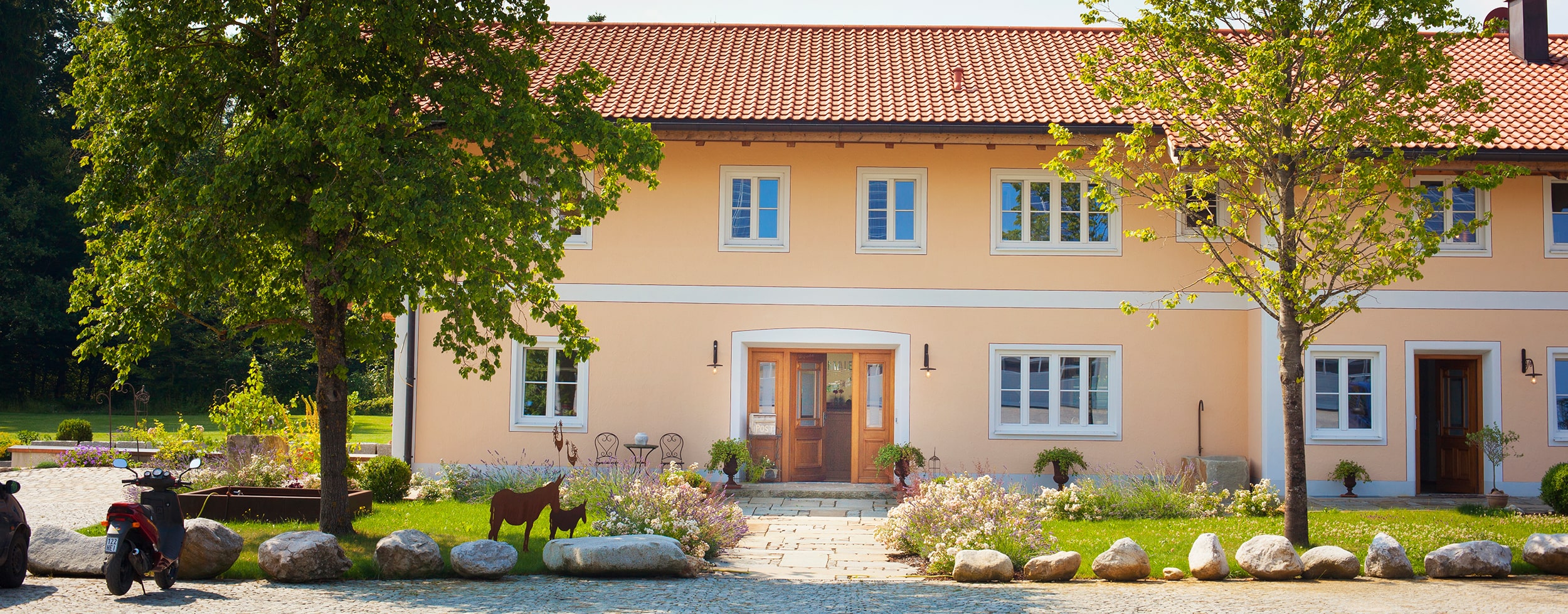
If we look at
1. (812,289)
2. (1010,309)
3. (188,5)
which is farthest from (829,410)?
(188,5)

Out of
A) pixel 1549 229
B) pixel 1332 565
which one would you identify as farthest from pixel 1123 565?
pixel 1549 229

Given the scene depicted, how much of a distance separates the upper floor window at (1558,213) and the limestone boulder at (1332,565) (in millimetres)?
8768

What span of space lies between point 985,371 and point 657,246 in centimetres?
479

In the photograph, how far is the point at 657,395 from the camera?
48.6 ft

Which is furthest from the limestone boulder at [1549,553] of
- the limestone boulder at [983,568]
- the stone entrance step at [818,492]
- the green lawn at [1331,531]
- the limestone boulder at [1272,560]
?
the stone entrance step at [818,492]

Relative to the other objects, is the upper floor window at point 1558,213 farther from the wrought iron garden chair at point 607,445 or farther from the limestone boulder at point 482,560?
the limestone boulder at point 482,560

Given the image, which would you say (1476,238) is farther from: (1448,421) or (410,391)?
(410,391)

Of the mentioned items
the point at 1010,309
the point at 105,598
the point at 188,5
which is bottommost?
the point at 105,598

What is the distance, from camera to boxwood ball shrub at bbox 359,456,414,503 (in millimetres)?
12977

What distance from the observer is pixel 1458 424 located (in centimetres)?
1521

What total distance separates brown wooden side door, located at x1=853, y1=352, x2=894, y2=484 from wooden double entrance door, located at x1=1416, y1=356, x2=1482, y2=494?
730 cm

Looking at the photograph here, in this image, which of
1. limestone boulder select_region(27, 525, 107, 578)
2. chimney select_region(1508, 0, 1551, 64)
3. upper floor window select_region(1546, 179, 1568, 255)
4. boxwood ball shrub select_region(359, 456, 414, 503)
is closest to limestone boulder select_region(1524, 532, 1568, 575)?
upper floor window select_region(1546, 179, 1568, 255)

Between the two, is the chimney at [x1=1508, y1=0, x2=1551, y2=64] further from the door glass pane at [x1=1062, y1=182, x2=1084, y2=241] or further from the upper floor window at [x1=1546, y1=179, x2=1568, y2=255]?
the door glass pane at [x1=1062, y1=182, x2=1084, y2=241]

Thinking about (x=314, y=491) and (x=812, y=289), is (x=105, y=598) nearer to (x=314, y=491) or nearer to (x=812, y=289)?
(x=314, y=491)
